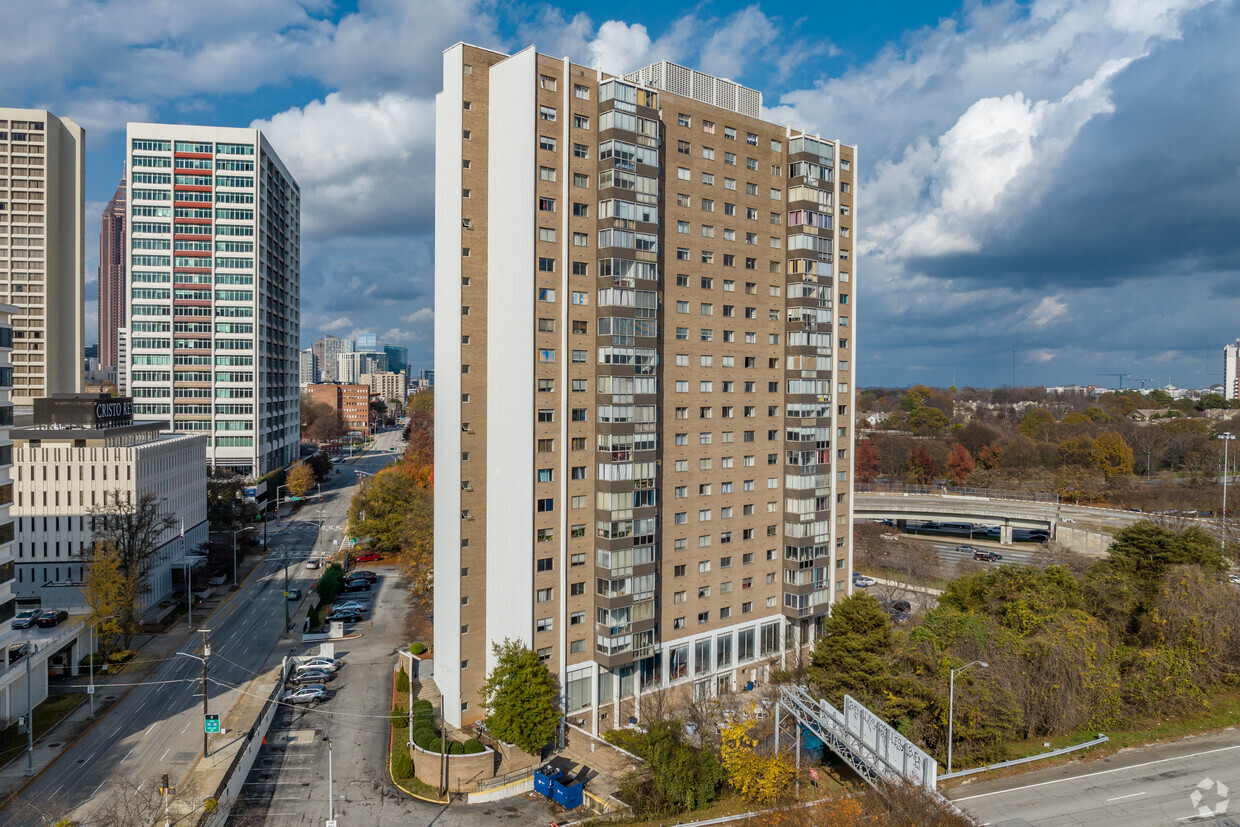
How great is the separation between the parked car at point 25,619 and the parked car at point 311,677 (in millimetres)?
24530

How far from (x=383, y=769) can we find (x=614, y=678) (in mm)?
15530

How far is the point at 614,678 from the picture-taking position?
5072 centimetres

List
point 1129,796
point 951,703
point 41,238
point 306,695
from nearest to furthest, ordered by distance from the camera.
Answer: point 1129,796, point 951,703, point 306,695, point 41,238

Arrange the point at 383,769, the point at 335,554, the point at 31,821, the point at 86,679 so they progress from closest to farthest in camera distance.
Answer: the point at 31,821
the point at 383,769
the point at 86,679
the point at 335,554

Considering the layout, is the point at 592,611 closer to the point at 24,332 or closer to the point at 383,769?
the point at 383,769

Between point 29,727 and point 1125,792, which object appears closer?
point 1125,792

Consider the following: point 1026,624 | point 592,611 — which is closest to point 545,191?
point 592,611

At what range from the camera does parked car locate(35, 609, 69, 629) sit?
6241cm

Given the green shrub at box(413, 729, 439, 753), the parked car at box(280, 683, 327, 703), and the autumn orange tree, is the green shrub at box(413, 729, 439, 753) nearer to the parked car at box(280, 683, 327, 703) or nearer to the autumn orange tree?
the parked car at box(280, 683, 327, 703)

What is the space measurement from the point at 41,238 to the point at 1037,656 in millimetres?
150356

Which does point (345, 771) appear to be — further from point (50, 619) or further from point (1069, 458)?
point (1069, 458)

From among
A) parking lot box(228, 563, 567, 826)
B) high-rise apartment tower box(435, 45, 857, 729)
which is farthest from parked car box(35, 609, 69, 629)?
high-rise apartment tower box(435, 45, 857, 729)

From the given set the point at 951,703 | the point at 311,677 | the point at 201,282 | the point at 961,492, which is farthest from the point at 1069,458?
the point at 201,282

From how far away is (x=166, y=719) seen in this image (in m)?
50.0
